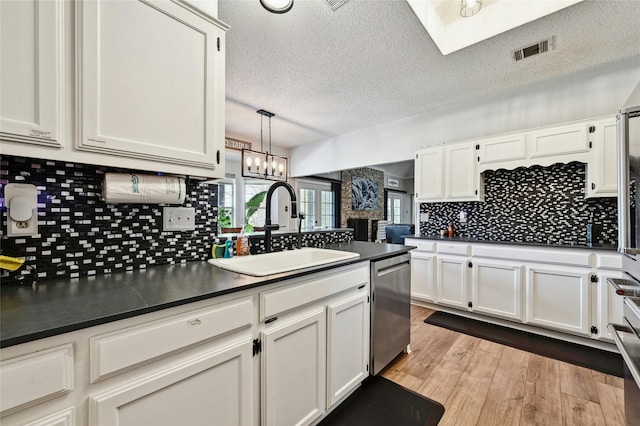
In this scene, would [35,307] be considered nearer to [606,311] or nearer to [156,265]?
[156,265]

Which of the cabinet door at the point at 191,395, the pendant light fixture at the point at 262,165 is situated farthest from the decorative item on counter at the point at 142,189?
the pendant light fixture at the point at 262,165

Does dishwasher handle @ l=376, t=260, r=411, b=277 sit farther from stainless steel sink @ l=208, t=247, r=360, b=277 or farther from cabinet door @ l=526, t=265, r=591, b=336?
cabinet door @ l=526, t=265, r=591, b=336

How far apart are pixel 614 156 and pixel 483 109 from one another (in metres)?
1.31

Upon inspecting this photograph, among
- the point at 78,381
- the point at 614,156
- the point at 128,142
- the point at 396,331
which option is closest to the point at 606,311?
the point at 614,156

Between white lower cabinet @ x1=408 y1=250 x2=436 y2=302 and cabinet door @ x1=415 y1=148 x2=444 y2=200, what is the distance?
0.77 metres

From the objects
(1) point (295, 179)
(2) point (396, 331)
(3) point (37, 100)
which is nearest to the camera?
(3) point (37, 100)

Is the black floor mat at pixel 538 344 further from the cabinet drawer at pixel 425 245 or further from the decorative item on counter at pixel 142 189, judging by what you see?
the decorative item on counter at pixel 142 189

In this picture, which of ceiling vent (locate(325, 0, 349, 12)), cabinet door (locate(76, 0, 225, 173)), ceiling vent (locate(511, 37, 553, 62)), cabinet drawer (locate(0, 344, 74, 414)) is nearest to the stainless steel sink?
cabinet door (locate(76, 0, 225, 173))

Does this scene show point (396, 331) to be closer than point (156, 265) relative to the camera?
No

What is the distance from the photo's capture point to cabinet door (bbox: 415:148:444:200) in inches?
126

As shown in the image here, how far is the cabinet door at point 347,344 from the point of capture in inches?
57.5

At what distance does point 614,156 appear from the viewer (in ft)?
7.32

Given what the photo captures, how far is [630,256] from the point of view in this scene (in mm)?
1171

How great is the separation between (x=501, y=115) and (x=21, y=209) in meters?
4.05
